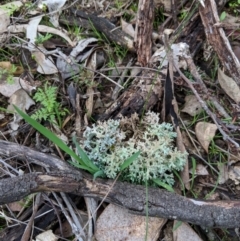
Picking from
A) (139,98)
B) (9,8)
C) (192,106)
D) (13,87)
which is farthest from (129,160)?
(9,8)

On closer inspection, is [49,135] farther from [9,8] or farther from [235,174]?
[9,8]

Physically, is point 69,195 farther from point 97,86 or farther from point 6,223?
point 97,86

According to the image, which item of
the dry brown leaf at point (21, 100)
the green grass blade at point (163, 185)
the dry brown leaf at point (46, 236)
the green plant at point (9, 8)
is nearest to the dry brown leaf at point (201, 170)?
the green grass blade at point (163, 185)

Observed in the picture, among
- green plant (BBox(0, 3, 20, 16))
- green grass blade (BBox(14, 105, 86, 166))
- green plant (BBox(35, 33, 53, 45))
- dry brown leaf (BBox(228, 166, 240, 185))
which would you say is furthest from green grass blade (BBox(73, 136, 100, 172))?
green plant (BBox(0, 3, 20, 16))

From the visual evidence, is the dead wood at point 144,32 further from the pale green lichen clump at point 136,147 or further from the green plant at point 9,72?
the green plant at point 9,72

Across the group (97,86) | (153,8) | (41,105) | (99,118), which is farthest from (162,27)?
(41,105)

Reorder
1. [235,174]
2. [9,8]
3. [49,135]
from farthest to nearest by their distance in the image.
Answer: [9,8], [235,174], [49,135]
